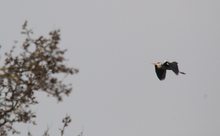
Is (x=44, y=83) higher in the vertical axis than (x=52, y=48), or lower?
lower

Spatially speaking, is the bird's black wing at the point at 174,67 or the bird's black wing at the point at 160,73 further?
the bird's black wing at the point at 160,73

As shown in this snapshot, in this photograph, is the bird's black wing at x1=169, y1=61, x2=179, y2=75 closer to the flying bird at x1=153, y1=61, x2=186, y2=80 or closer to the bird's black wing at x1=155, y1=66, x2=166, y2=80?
the flying bird at x1=153, y1=61, x2=186, y2=80

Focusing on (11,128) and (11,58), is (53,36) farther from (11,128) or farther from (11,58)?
(11,128)

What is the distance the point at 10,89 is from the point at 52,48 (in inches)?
83.5

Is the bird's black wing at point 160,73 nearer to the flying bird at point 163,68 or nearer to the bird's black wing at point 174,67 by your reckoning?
the flying bird at point 163,68

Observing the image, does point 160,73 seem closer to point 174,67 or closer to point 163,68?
point 163,68

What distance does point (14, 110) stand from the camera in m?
17.2

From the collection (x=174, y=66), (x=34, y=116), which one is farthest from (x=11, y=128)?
(x=174, y=66)

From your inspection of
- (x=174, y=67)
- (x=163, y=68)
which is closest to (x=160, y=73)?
(x=163, y=68)

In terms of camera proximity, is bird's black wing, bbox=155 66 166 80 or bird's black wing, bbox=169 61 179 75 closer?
bird's black wing, bbox=169 61 179 75

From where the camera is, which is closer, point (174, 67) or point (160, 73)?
point (174, 67)

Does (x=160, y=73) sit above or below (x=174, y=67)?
below

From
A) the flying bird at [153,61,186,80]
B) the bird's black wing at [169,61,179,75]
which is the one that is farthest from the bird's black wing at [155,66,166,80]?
the bird's black wing at [169,61,179,75]

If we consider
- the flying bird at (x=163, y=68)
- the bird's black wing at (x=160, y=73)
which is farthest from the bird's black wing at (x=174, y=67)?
the bird's black wing at (x=160, y=73)
